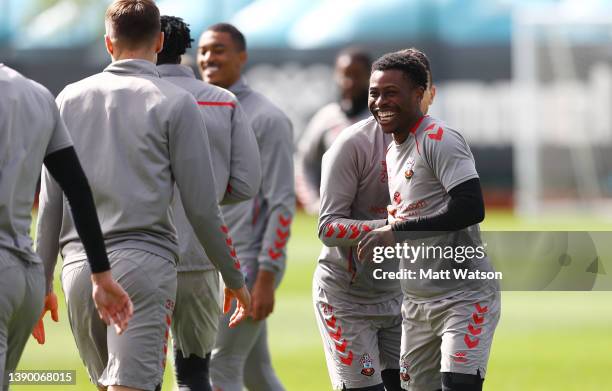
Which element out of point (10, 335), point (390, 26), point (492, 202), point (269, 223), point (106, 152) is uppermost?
point (106, 152)

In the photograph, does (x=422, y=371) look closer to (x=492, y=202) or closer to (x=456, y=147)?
(x=456, y=147)

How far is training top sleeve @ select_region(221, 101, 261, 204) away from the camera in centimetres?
594

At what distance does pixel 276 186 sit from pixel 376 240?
6.61 feet

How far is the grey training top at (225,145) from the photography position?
233 inches

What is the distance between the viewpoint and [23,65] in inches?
1282

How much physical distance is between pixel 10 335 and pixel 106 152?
3.49ft

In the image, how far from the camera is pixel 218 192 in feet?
19.3

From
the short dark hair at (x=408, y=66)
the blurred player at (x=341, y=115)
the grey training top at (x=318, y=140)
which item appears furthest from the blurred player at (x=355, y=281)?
the grey training top at (x=318, y=140)

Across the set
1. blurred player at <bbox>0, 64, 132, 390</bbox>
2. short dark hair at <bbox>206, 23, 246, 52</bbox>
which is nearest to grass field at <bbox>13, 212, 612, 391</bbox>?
short dark hair at <bbox>206, 23, 246, 52</bbox>

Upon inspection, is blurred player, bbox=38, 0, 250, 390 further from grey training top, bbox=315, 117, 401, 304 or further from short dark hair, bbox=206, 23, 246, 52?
short dark hair, bbox=206, 23, 246, 52

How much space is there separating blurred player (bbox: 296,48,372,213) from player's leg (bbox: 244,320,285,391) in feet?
5.86

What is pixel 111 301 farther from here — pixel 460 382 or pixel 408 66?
pixel 408 66

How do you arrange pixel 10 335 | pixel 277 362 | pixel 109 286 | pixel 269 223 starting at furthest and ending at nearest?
pixel 277 362, pixel 269 223, pixel 109 286, pixel 10 335

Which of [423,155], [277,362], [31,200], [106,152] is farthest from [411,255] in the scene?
[277,362]
